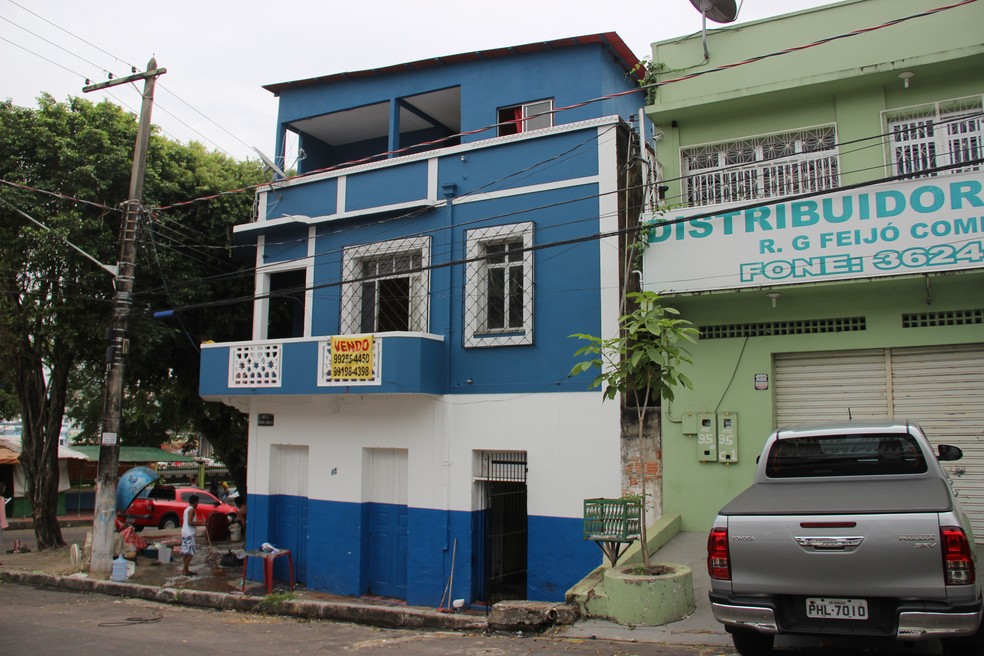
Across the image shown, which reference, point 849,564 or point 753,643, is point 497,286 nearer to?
point 753,643

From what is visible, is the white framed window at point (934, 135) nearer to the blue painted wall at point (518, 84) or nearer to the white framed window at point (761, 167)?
the white framed window at point (761, 167)

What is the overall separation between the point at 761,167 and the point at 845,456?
5932 millimetres

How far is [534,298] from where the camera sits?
42.7ft

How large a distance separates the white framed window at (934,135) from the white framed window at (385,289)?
24.7ft

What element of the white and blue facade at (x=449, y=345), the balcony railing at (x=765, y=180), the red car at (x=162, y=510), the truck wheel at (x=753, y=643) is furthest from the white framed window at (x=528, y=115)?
the red car at (x=162, y=510)

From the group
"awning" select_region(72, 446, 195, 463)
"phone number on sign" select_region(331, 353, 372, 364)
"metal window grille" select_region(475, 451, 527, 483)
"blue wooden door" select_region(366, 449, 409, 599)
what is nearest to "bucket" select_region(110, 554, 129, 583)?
"blue wooden door" select_region(366, 449, 409, 599)

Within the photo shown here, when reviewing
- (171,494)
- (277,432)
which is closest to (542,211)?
(277,432)

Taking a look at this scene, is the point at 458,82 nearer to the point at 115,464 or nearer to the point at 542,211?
the point at 542,211

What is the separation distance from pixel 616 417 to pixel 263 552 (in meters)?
7.06

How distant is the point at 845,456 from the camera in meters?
7.01

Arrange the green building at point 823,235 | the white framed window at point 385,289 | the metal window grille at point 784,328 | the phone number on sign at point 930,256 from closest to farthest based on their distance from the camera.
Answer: the phone number on sign at point 930,256 < the green building at point 823,235 < the metal window grille at point 784,328 < the white framed window at point 385,289

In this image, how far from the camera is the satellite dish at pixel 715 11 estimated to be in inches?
482

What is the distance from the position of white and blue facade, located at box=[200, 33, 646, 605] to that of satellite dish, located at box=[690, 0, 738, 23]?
2.04m

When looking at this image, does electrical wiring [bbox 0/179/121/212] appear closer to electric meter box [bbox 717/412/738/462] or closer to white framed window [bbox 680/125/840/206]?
white framed window [bbox 680/125/840/206]
